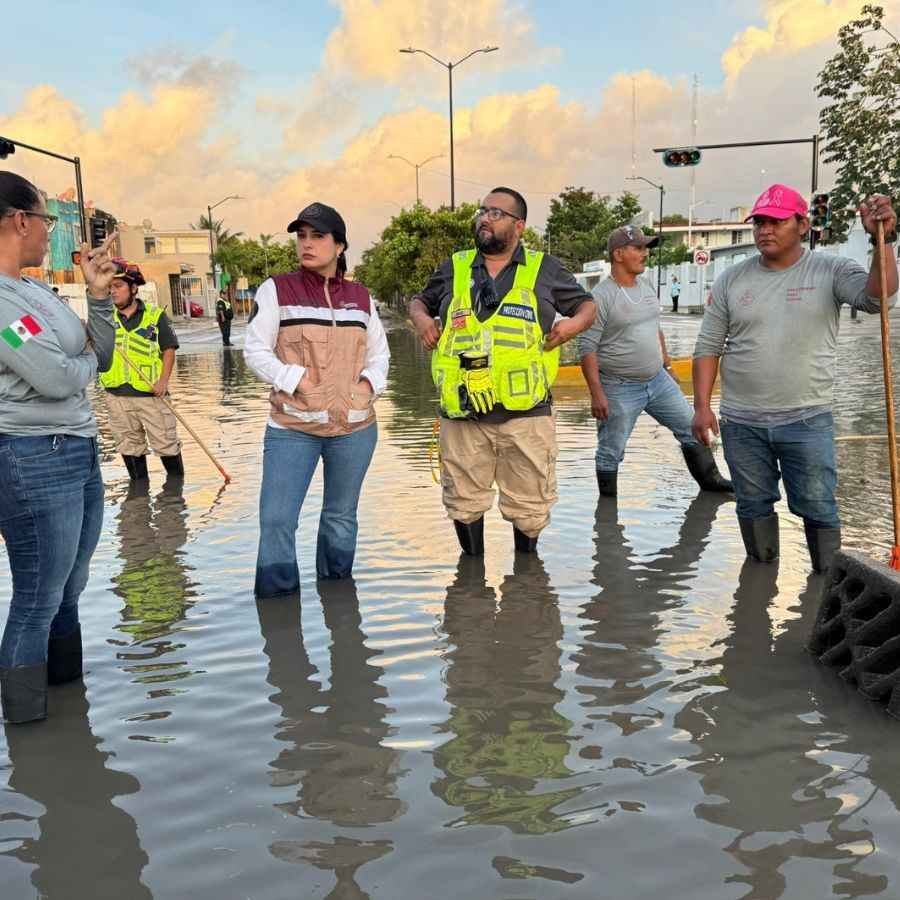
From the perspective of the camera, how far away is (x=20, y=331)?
346cm

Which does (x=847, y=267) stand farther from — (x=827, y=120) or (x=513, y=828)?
(x=827, y=120)

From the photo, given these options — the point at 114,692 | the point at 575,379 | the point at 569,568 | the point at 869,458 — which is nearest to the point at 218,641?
the point at 114,692

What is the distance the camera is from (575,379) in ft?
51.3

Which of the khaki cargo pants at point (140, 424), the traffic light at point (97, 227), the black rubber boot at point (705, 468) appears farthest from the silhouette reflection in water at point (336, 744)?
the traffic light at point (97, 227)

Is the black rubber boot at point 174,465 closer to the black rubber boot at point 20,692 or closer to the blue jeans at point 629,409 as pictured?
the blue jeans at point 629,409

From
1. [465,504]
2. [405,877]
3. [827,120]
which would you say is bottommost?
[405,877]

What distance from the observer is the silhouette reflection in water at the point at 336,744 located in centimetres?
288

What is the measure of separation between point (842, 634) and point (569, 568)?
1.97 meters

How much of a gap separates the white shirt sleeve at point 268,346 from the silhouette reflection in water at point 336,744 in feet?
3.93

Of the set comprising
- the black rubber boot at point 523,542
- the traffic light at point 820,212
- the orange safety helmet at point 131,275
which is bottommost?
the black rubber boot at point 523,542

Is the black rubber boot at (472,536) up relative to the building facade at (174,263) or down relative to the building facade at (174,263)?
down

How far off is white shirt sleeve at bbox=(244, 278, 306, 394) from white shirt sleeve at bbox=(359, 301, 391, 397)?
17.4 inches

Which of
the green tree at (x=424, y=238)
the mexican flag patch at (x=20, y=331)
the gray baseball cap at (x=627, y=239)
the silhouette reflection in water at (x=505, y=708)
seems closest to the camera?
the silhouette reflection in water at (x=505, y=708)

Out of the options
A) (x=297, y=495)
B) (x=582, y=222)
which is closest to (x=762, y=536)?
(x=297, y=495)
